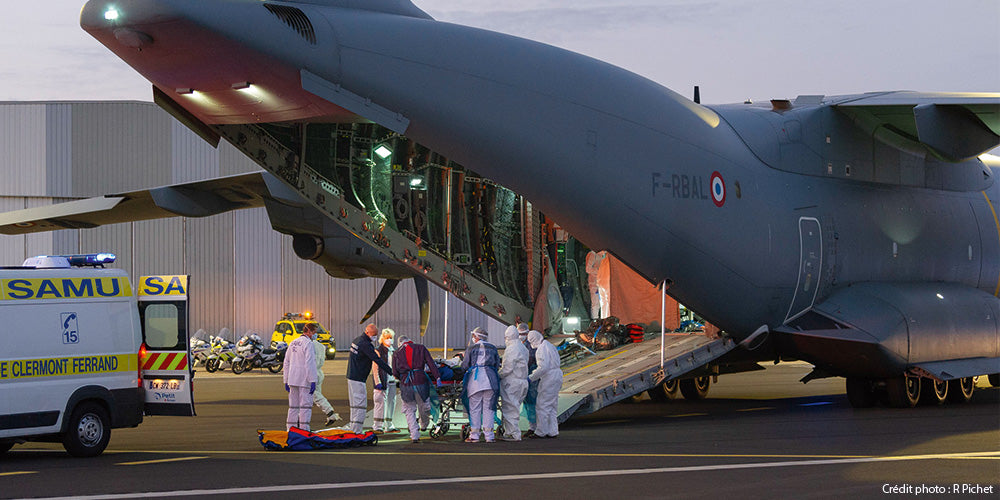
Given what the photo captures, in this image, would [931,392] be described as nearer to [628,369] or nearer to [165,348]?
[628,369]

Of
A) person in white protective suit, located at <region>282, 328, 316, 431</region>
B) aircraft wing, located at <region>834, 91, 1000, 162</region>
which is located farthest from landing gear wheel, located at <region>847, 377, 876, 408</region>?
person in white protective suit, located at <region>282, 328, 316, 431</region>

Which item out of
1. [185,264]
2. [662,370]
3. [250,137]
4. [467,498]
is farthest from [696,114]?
[185,264]

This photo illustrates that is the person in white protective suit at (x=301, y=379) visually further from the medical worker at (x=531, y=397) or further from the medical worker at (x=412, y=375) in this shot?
the medical worker at (x=531, y=397)

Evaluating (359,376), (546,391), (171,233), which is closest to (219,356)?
(171,233)

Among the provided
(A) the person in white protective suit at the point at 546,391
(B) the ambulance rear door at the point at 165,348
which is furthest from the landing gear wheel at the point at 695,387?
(B) the ambulance rear door at the point at 165,348

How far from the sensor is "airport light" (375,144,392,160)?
18547 millimetres

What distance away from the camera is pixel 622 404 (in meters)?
Answer: 21.8

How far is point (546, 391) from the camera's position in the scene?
15344 mm

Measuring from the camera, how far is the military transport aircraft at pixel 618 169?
14203 mm

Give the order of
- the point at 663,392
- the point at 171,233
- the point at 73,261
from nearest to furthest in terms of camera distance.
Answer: the point at 73,261 → the point at 663,392 → the point at 171,233

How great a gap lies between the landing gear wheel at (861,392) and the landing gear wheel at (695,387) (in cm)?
347

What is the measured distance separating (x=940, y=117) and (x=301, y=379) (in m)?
10.9

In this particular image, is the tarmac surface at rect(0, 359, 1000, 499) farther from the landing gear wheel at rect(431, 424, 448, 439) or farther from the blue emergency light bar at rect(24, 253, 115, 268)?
the blue emergency light bar at rect(24, 253, 115, 268)

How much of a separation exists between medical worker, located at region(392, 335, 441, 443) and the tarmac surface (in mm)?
358
